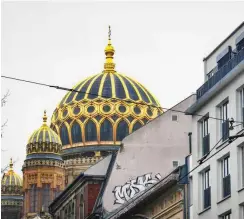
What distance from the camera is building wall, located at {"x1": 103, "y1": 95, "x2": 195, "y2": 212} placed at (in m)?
56.0

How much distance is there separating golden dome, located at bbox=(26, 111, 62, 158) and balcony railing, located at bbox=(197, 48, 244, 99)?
91.7 meters

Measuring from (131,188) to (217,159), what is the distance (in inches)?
751

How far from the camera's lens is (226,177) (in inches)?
1555

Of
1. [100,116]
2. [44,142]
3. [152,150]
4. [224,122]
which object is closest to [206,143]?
[224,122]

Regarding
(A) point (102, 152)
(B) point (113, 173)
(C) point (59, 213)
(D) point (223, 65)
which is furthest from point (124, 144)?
(A) point (102, 152)

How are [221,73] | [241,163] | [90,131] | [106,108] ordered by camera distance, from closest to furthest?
[241,163] → [221,73] → [90,131] → [106,108]

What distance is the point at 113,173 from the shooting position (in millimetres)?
59750

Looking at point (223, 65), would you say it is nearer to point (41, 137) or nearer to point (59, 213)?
point (59, 213)

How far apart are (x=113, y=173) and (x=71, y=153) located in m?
76.1

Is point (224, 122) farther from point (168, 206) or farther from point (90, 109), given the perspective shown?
point (90, 109)

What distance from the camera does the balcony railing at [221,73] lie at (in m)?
38.8

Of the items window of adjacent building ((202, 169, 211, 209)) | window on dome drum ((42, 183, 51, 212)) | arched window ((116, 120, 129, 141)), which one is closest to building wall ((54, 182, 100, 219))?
window of adjacent building ((202, 169, 211, 209))

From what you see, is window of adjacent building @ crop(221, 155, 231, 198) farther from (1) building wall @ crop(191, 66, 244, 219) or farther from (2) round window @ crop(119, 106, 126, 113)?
(2) round window @ crop(119, 106, 126, 113)

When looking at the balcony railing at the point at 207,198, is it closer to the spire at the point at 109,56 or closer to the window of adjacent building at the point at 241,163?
the window of adjacent building at the point at 241,163
